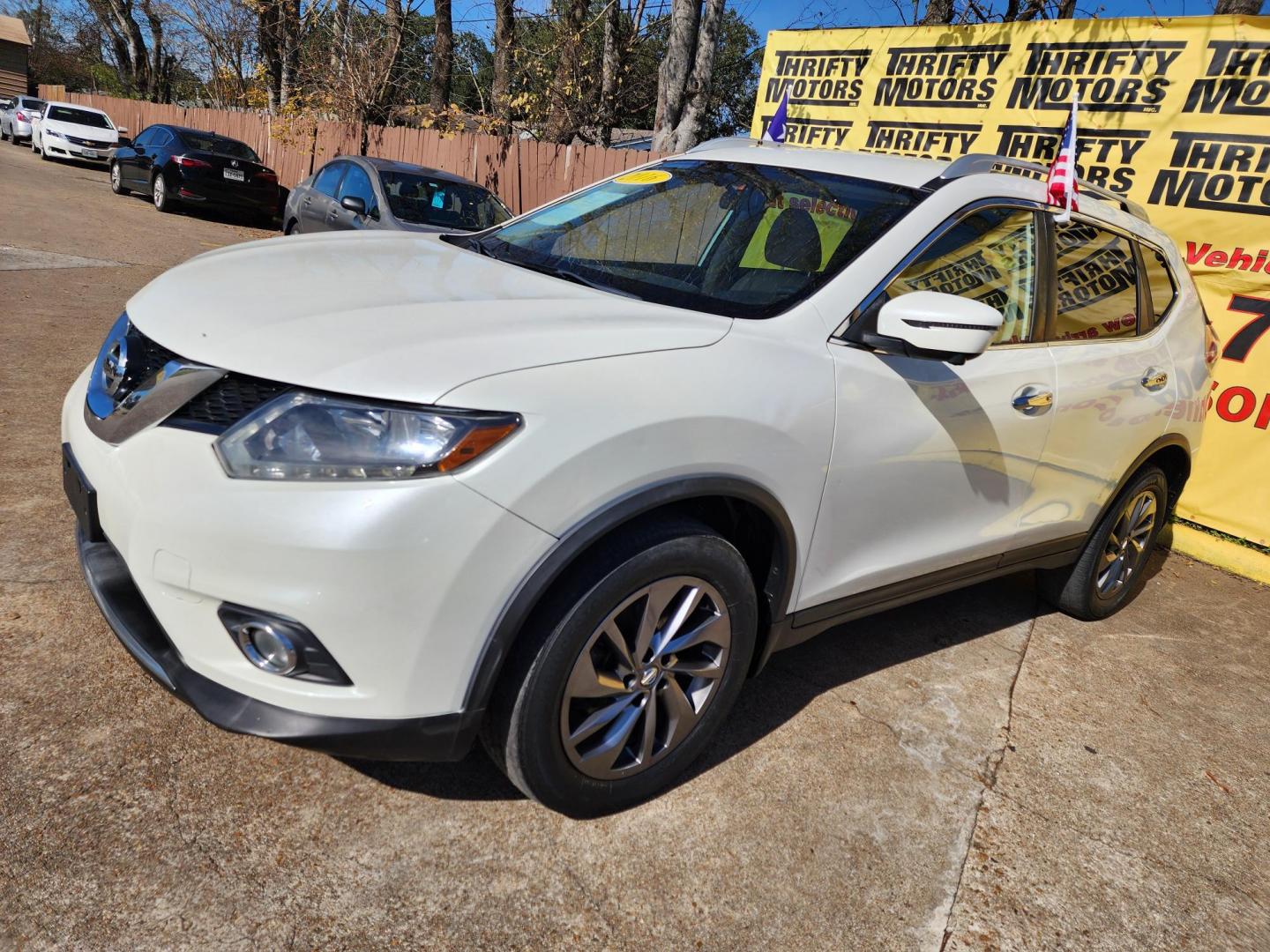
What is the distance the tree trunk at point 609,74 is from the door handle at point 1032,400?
1137cm

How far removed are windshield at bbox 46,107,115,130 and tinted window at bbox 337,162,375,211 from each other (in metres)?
16.9

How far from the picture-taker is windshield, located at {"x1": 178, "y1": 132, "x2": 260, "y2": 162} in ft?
52.6

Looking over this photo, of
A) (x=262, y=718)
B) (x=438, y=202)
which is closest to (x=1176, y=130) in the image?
(x=262, y=718)

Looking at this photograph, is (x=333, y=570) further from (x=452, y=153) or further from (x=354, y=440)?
(x=452, y=153)

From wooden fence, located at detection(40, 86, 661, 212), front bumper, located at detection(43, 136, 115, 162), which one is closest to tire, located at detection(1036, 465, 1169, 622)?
wooden fence, located at detection(40, 86, 661, 212)

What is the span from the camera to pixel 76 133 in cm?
2220

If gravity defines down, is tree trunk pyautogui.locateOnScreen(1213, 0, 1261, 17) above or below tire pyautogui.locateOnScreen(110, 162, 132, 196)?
above

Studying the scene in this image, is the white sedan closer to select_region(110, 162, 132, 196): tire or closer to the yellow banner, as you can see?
select_region(110, 162, 132, 196): tire

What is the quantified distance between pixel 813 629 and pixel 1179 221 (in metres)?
4.49

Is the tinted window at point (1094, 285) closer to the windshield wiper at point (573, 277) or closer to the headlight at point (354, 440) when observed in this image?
the windshield wiper at point (573, 277)

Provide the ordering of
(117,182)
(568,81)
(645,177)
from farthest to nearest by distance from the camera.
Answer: (117,182)
(568,81)
(645,177)

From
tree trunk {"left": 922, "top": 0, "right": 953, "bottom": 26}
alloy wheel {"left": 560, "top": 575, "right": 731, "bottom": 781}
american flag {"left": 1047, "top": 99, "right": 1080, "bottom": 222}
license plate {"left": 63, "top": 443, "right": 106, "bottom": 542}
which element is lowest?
alloy wheel {"left": 560, "top": 575, "right": 731, "bottom": 781}

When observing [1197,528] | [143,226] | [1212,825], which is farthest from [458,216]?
[1212,825]

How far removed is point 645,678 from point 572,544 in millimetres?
521
